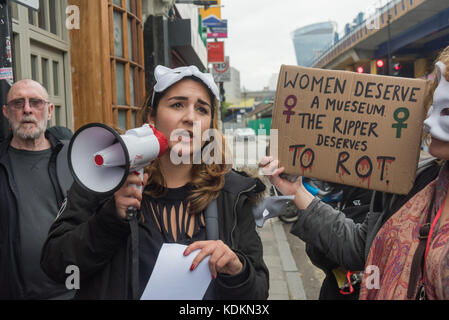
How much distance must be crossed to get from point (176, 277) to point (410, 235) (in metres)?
0.80

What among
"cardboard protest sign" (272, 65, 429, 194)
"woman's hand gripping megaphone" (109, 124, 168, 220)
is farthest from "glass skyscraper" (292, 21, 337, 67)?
"woman's hand gripping megaphone" (109, 124, 168, 220)

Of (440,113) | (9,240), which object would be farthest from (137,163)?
(9,240)

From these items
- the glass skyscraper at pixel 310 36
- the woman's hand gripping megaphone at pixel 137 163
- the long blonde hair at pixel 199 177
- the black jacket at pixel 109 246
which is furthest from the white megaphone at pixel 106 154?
the glass skyscraper at pixel 310 36

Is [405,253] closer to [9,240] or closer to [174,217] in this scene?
[174,217]

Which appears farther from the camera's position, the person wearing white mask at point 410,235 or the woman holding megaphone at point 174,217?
the woman holding megaphone at point 174,217

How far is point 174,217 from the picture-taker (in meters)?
1.58

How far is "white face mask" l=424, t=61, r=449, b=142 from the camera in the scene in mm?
1305

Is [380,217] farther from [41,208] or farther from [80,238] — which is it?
[41,208]

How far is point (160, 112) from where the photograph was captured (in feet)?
5.37

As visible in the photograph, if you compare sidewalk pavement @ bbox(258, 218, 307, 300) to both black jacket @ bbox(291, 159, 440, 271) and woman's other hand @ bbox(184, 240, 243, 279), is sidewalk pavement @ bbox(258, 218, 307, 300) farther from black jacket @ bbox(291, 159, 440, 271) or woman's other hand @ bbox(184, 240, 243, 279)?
woman's other hand @ bbox(184, 240, 243, 279)

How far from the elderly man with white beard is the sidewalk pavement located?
8.90ft

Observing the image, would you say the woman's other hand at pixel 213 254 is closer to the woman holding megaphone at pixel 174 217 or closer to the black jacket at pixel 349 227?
the woman holding megaphone at pixel 174 217

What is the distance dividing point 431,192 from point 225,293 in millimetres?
823

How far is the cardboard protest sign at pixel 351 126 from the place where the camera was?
1.59 m
